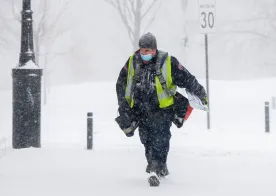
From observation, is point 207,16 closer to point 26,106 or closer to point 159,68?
point 26,106

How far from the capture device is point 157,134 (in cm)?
541

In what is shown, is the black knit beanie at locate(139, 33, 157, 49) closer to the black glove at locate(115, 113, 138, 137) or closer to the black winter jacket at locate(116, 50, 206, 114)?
the black winter jacket at locate(116, 50, 206, 114)

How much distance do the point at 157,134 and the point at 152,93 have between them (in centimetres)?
46

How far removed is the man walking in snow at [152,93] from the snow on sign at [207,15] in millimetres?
6888

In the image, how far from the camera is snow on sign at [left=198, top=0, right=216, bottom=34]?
1207cm

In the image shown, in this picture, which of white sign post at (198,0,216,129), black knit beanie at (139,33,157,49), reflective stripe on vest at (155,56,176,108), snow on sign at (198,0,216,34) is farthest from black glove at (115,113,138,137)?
snow on sign at (198,0,216,34)

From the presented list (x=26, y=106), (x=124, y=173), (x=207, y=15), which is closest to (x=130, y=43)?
(x=207, y=15)

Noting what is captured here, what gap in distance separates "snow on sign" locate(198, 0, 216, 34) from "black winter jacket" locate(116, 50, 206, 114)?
6859mm

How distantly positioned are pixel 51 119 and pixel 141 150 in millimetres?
8531

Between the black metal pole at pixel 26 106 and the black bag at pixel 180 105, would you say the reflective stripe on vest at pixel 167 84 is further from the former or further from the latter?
the black metal pole at pixel 26 106

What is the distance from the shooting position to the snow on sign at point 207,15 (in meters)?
12.1

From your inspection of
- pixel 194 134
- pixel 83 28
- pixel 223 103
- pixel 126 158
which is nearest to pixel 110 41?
pixel 83 28

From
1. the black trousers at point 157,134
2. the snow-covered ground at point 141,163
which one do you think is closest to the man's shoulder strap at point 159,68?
the black trousers at point 157,134

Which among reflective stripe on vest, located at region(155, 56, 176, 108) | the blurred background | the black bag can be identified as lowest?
the black bag
